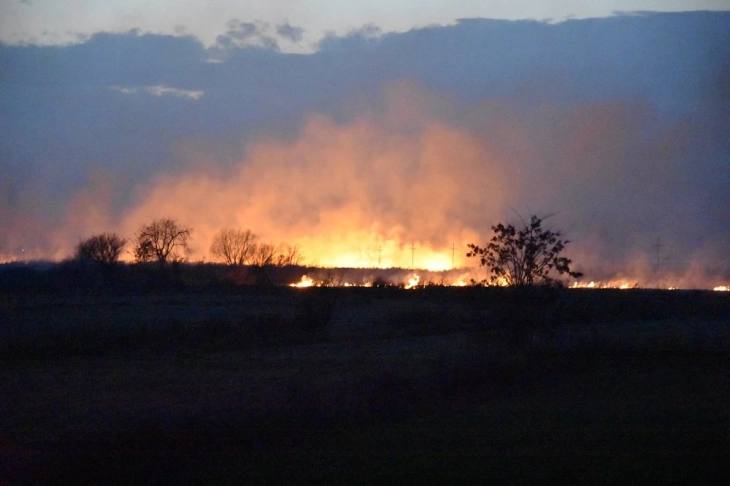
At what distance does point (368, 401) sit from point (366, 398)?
0.83ft

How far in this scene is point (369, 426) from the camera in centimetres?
1548

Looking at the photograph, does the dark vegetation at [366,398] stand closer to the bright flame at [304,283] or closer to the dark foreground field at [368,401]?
the dark foreground field at [368,401]

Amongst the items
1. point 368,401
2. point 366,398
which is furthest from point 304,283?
point 368,401

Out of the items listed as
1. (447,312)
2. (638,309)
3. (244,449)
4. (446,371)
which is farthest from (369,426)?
(638,309)

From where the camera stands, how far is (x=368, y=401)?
1753 centimetres

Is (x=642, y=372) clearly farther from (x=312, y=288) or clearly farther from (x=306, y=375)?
(x=312, y=288)

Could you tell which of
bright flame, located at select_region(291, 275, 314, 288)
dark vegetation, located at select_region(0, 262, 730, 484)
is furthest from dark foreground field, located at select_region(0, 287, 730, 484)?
bright flame, located at select_region(291, 275, 314, 288)

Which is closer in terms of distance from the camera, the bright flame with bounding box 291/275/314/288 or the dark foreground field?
the dark foreground field

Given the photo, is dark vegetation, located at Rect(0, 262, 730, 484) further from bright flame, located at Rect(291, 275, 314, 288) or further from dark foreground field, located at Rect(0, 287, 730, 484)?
bright flame, located at Rect(291, 275, 314, 288)

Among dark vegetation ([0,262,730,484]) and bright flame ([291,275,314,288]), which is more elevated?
bright flame ([291,275,314,288])

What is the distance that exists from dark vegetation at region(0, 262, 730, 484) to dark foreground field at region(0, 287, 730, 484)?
0.06 m

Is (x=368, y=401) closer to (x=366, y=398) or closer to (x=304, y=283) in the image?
(x=366, y=398)

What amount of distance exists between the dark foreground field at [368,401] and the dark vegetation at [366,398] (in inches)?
2.5

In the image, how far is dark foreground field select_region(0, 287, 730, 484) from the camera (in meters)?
12.1
